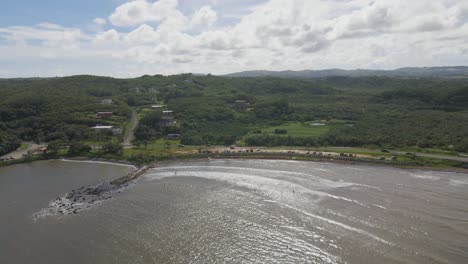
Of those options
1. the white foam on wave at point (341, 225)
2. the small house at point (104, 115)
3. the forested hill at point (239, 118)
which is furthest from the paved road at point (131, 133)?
the white foam on wave at point (341, 225)

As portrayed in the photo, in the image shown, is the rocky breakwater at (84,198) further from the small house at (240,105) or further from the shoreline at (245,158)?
the small house at (240,105)

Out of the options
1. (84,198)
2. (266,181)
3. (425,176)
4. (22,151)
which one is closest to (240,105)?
(22,151)

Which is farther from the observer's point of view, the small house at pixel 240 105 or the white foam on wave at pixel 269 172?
the small house at pixel 240 105

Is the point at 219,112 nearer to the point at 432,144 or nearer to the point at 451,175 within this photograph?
the point at 432,144

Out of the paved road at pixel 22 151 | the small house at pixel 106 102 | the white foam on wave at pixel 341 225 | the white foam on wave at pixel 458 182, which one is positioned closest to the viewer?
the white foam on wave at pixel 341 225

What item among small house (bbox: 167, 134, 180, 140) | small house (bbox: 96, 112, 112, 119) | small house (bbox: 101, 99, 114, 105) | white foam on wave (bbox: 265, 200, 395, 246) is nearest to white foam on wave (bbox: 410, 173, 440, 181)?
white foam on wave (bbox: 265, 200, 395, 246)

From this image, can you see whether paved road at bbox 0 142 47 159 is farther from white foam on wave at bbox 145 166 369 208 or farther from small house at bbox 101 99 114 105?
small house at bbox 101 99 114 105
